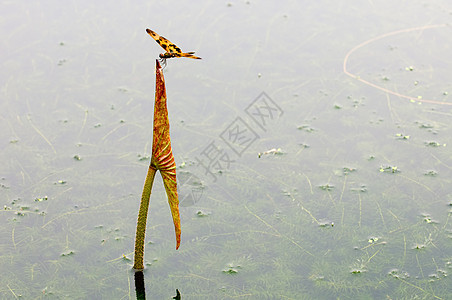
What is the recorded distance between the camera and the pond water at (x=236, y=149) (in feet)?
11.5

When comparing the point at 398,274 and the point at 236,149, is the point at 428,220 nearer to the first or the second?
the point at 398,274

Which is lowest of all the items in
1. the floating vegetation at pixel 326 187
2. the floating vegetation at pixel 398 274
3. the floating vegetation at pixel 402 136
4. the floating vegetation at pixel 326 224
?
the floating vegetation at pixel 398 274

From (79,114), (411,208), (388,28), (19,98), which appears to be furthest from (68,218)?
(388,28)

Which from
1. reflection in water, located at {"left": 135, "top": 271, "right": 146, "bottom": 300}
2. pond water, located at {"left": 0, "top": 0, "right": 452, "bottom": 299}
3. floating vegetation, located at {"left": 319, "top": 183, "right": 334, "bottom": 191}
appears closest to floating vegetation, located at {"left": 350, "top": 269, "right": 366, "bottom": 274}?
pond water, located at {"left": 0, "top": 0, "right": 452, "bottom": 299}

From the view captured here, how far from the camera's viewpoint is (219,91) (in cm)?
513

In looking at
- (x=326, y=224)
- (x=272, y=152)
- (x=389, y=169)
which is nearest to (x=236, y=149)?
(x=272, y=152)

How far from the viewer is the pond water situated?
11.5ft

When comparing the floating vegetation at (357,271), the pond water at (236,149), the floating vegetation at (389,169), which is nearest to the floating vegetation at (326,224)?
the pond water at (236,149)

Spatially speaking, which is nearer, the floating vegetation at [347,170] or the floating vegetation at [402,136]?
the floating vegetation at [347,170]

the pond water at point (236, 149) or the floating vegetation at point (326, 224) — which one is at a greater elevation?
the pond water at point (236, 149)

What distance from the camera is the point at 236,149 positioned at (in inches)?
176

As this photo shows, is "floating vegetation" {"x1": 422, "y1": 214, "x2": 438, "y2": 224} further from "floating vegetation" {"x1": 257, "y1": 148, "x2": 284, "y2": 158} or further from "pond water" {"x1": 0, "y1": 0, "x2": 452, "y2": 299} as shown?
"floating vegetation" {"x1": 257, "y1": 148, "x2": 284, "y2": 158}

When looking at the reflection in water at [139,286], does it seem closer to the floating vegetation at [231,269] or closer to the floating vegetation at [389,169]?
the floating vegetation at [231,269]

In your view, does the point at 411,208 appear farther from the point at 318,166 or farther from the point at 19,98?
the point at 19,98
